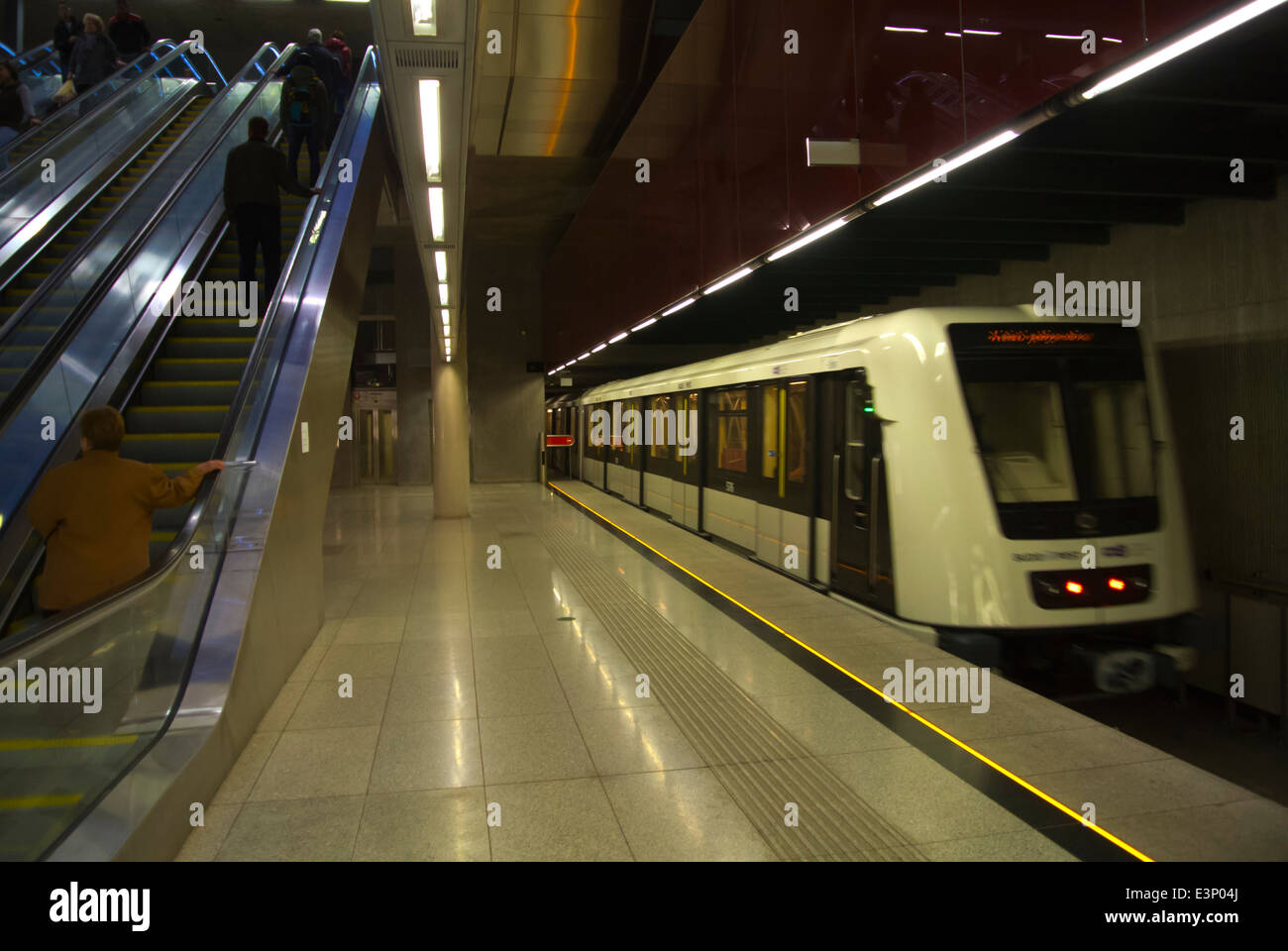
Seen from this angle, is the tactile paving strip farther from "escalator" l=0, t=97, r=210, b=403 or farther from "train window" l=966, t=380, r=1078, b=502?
"escalator" l=0, t=97, r=210, b=403

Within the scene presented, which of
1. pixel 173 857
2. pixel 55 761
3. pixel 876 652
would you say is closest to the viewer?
pixel 55 761

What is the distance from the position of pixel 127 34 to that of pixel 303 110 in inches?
262

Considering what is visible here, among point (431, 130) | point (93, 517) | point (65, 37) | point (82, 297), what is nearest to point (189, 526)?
point (93, 517)

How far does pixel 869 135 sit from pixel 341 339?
15.0ft

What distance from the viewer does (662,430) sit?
1390 cm

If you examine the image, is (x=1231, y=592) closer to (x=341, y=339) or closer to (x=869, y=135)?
(x=869, y=135)

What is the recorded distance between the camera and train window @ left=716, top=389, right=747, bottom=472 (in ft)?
32.4

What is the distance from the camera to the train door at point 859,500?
6328 mm

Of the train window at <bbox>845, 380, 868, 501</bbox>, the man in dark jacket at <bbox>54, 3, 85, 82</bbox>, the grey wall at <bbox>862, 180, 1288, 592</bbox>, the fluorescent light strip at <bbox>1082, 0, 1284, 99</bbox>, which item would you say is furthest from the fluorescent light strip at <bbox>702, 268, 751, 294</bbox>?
the man in dark jacket at <bbox>54, 3, 85, 82</bbox>

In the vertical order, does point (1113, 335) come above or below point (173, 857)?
above

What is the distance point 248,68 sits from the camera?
12.8 m

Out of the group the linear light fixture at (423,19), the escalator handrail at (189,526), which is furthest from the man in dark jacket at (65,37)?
the linear light fixture at (423,19)

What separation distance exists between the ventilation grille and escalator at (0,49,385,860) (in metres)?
2.27
